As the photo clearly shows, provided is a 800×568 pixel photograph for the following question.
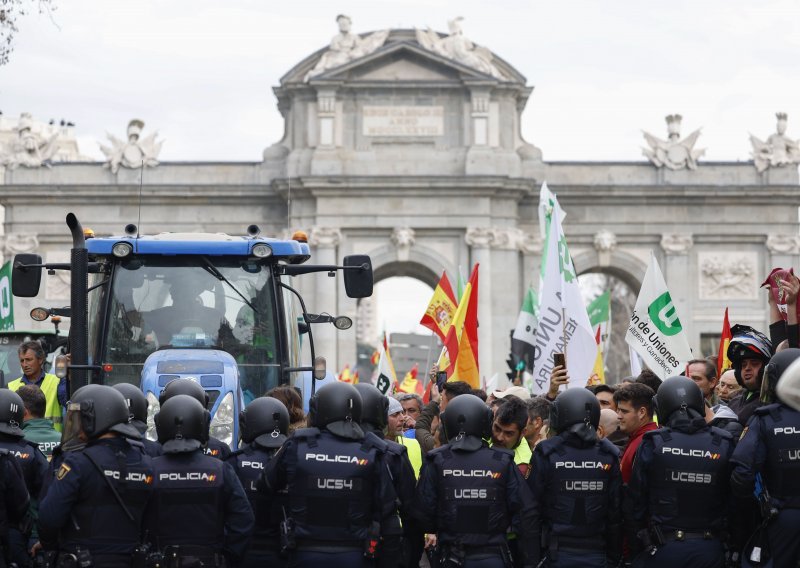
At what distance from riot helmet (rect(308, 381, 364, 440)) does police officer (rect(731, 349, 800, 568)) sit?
2468 mm

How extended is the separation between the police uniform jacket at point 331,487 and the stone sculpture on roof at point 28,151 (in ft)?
138

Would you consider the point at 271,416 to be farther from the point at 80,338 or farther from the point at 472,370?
the point at 472,370

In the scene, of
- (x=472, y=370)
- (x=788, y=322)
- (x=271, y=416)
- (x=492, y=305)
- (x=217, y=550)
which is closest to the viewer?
(x=217, y=550)

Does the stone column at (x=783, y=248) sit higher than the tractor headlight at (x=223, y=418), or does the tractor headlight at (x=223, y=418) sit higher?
the stone column at (x=783, y=248)

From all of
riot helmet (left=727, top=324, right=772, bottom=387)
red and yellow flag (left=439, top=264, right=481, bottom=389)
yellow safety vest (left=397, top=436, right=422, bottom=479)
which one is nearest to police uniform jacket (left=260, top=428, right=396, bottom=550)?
yellow safety vest (left=397, top=436, right=422, bottom=479)

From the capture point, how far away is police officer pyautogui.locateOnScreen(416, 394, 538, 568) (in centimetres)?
991

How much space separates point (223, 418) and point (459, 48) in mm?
37093

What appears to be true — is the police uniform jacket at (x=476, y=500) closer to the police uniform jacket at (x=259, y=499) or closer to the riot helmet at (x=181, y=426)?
the police uniform jacket at (x=259, y=499)

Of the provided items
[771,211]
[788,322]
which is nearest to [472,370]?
[788,322]

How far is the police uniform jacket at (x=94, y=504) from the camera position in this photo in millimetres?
9055

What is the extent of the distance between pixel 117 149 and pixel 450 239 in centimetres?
1149

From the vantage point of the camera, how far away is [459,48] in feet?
159

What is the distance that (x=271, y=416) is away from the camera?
34.9 ft

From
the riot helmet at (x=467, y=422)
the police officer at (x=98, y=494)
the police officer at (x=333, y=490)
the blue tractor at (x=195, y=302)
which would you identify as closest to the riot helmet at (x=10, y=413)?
the police officer at (x=98, y=494)
